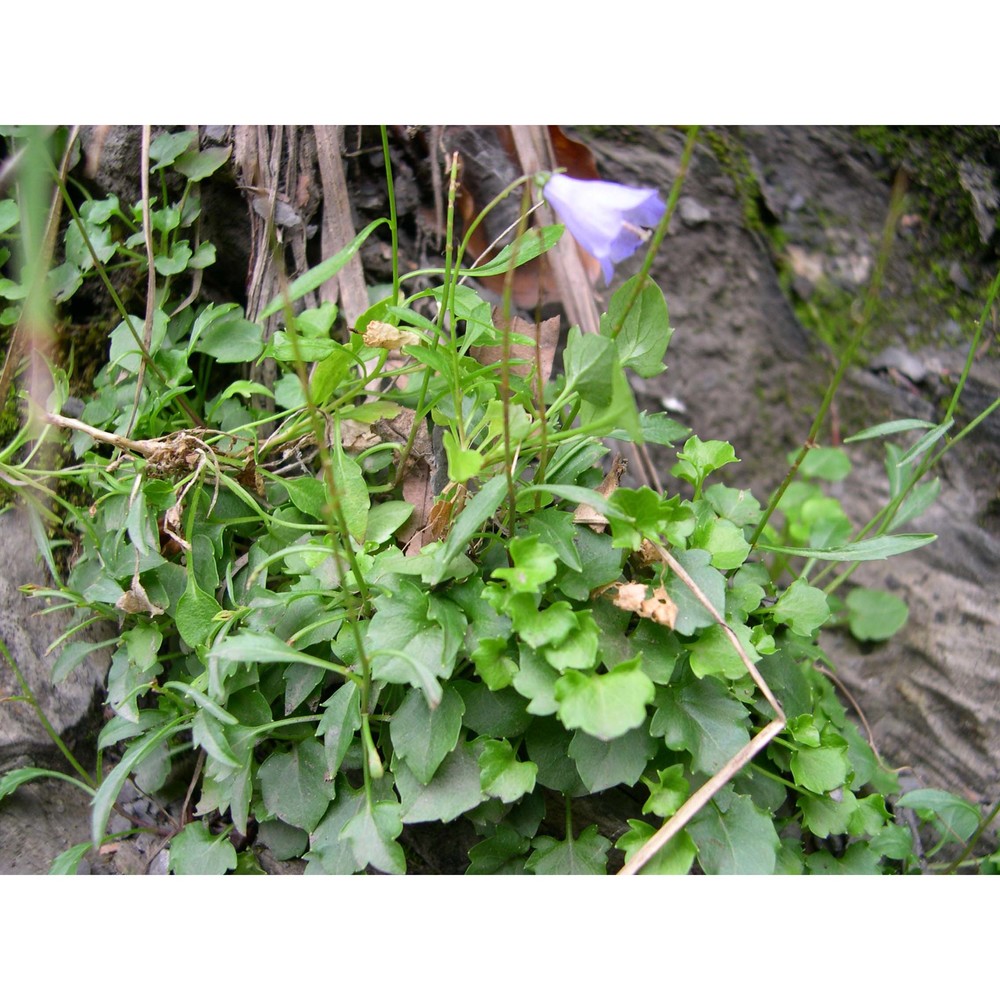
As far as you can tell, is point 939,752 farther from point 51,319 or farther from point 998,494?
point 51,319

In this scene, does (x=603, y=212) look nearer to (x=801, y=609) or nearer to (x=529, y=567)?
(x=529, y=567)

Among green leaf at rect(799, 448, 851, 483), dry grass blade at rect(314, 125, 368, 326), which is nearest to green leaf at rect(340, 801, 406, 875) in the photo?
dry grass blade at rect(314, 125, 368, 326)

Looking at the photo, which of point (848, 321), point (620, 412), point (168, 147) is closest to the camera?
point (620, 412)

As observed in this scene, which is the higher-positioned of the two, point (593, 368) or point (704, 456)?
point (593, 368)

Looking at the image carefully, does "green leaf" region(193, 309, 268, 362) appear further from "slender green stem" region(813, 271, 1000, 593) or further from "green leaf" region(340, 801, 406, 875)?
"slender green stem" region(813, 271, 1000, 593)

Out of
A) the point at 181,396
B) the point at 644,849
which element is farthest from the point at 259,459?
the point at 644,849

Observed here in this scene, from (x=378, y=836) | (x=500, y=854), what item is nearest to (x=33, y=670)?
(x=378, y=836)

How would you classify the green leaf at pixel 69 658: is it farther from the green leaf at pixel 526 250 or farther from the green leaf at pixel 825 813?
the green leaf at pixel 825 813
